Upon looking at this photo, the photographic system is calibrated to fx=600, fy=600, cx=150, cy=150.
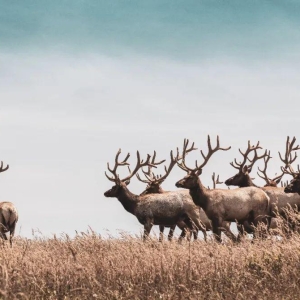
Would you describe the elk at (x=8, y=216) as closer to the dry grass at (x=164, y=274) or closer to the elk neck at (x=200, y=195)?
the elk neck at (x=200, y=195)

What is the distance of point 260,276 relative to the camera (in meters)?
8.03

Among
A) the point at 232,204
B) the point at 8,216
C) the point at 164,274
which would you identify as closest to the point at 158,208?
the point at 232,204

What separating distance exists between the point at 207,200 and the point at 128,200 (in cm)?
298

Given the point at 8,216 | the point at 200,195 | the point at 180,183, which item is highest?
the point at 180,183

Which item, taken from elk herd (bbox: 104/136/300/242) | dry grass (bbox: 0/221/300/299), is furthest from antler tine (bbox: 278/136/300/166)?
dry grass (bbox: 0/221/300/299)

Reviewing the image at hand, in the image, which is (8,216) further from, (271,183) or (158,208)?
(271,183)

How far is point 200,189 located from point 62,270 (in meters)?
8.01

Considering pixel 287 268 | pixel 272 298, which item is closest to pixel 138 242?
pixel 287 268

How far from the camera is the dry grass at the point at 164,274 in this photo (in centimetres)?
704

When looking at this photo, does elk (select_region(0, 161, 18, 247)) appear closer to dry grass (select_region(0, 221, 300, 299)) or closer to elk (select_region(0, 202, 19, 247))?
elk (select_region(0, 202, 19, 247))

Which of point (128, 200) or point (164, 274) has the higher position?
point (128, 200)

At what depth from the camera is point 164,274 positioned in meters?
7.79

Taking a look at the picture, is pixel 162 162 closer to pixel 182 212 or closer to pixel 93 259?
pixel 182 212

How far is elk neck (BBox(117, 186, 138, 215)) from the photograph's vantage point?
1741 cm
